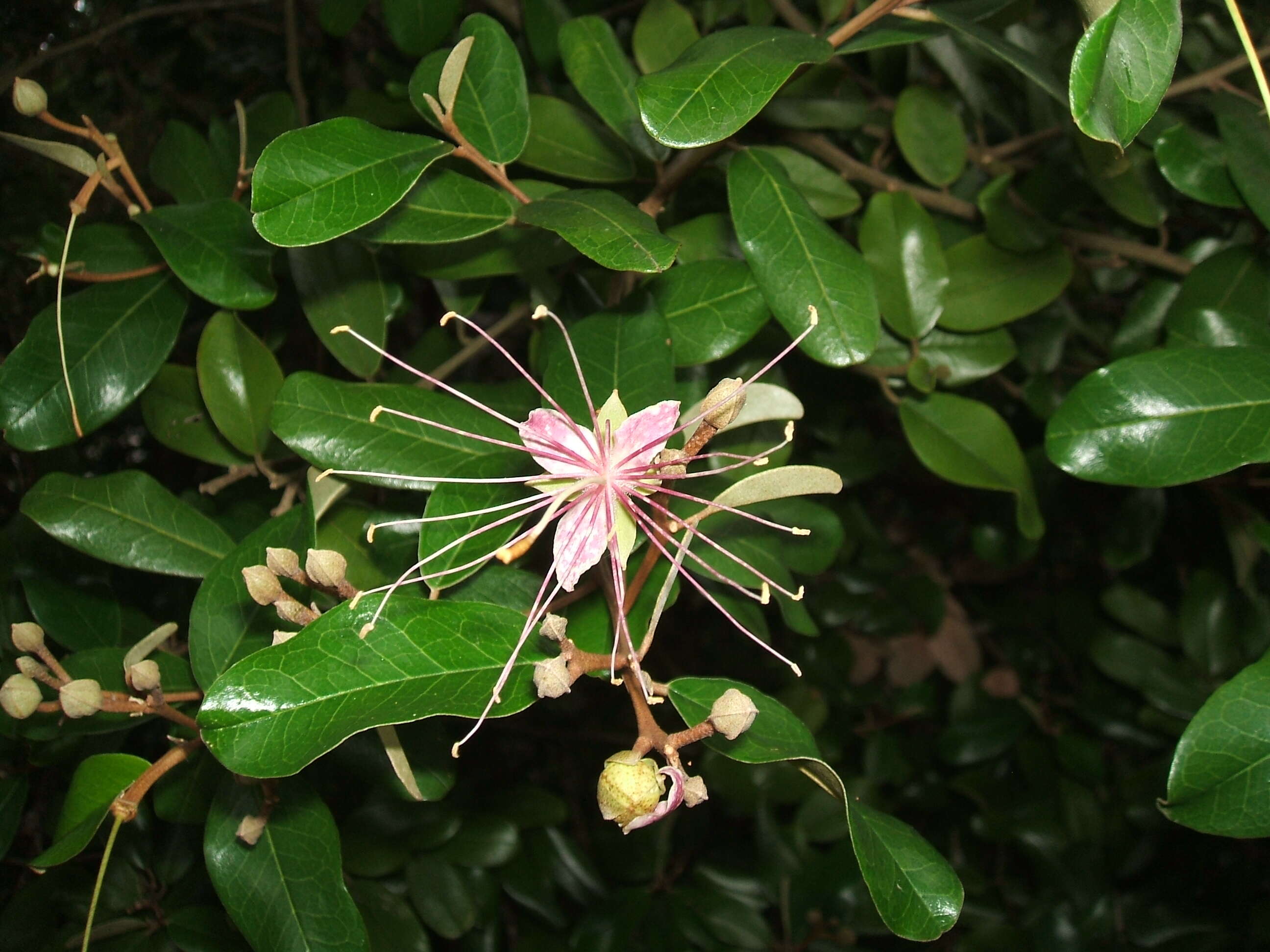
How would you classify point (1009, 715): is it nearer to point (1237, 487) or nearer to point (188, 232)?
point (1237, 487)

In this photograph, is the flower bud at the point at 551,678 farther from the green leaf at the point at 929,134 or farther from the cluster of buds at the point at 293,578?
the green leaf at the point at 929,134

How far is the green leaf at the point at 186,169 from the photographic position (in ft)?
4.56

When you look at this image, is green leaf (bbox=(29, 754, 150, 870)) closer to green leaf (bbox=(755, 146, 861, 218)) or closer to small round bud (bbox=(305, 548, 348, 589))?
small round bud (bbox=(305, 548, 348, 589))

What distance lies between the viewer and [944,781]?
2.11m

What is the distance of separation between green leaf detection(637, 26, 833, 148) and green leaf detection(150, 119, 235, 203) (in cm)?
82

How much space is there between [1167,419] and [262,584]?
979mm

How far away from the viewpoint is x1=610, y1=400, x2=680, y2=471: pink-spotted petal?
85 cm

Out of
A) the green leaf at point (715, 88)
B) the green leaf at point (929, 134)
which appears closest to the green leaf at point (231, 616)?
the green leaf at point (715, 88)

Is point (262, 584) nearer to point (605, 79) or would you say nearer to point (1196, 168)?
point (605, 79)

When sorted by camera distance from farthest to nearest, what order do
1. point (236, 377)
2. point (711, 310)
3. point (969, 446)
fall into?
point (969, 446)
point (236, 377)
point (711, 310)

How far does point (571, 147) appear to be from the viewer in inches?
50.3

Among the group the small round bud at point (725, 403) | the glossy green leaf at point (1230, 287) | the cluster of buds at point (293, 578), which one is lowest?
Answer: the glossy green leaf at point (1230, 287)

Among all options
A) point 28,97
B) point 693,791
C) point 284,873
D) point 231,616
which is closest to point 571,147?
point 28,97

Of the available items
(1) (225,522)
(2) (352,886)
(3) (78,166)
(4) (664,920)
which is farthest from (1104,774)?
(3) (78,166)
